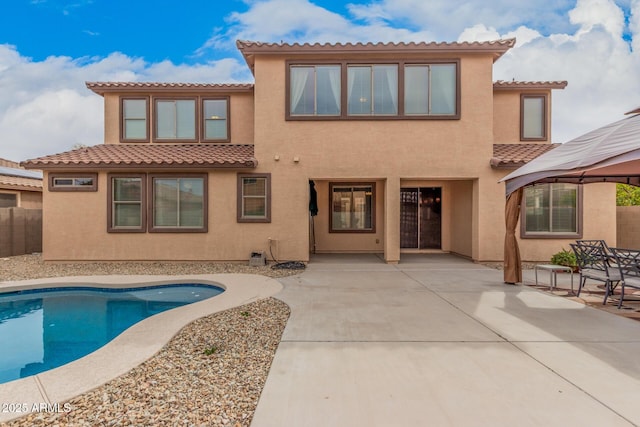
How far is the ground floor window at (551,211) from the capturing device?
1086 centimetres

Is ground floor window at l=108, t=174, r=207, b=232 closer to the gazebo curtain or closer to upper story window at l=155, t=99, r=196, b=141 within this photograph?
upper story window at l=155, t=99, r=196, b=141

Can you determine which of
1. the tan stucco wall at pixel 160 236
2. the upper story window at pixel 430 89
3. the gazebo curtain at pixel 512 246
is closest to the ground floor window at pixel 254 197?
the tan stucco wall at pixel 160 236

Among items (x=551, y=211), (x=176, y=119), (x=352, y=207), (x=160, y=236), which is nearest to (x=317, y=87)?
(x=352, y=207)

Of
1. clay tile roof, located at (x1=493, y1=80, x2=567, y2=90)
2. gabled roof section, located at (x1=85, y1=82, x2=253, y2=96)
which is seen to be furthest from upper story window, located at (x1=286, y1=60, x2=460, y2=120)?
gabled roof section, located at (x1=85, y1=82, x2=253, y2=96)

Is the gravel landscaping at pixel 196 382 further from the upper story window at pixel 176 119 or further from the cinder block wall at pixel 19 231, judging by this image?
Answer: the cinder block wall at pixel 19 231

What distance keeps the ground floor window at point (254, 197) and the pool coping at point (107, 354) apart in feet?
10.4

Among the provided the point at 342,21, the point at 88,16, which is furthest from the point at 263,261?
the point at 88,16

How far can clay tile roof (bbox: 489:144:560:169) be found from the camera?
34.4ft

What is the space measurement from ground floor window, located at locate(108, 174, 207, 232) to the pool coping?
3046 mm

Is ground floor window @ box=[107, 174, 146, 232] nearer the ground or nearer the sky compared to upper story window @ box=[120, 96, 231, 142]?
nearer the ground

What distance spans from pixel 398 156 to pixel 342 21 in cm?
1046

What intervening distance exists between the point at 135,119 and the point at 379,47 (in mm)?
9544

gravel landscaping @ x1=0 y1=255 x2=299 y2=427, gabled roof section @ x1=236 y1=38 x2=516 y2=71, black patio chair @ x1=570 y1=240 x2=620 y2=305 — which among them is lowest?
gravel landscaping @ x1=0 y1=255 x2=299 y2=427

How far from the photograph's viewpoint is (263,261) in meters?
10.6
